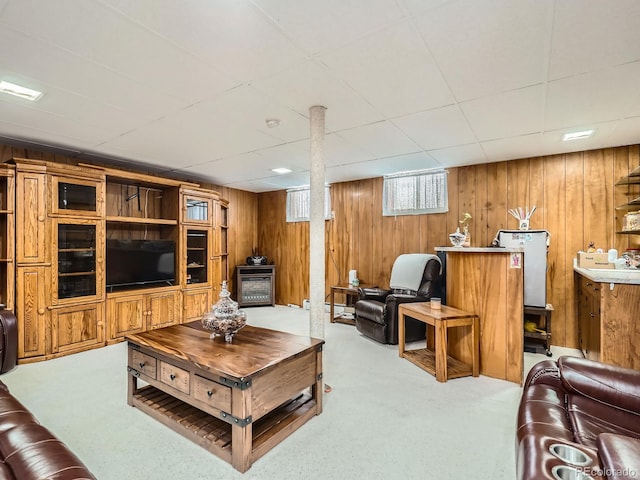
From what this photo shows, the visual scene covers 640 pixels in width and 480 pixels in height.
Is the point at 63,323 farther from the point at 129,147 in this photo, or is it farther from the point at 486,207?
the point at 486,207

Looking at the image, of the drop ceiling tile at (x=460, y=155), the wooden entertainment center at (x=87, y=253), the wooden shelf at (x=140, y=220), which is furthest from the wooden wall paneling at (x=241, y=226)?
the drop ceiling tile at (x=460, y=155)

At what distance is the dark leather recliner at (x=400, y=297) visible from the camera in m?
3.96

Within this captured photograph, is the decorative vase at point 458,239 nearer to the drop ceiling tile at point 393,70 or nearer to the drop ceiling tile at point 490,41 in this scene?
the drop ceiling tile at point 393,70

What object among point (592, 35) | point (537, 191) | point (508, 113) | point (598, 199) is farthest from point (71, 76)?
point (598, 199)

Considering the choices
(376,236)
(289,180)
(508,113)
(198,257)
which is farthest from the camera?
(289,180)

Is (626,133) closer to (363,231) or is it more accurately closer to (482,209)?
(482,209)

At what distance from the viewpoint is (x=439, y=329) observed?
9.59 feet

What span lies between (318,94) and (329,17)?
2.84ft

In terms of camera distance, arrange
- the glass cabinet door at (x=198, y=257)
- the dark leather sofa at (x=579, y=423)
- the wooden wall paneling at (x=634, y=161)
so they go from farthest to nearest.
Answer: the glass cabinet door at (x=198, y=257), the wooden wall paneling at (x=634, y=161), the dark leather sofa at (x=579, y=423)

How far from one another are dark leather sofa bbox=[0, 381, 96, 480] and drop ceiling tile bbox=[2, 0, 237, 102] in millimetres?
1939

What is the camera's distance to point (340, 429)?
2.16 meters

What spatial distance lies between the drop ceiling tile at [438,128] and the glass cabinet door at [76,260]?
151 inches

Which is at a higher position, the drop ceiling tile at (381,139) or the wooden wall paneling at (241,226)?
the drop ceiling tile at (381,139)

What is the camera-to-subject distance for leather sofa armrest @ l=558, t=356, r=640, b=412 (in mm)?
1453
